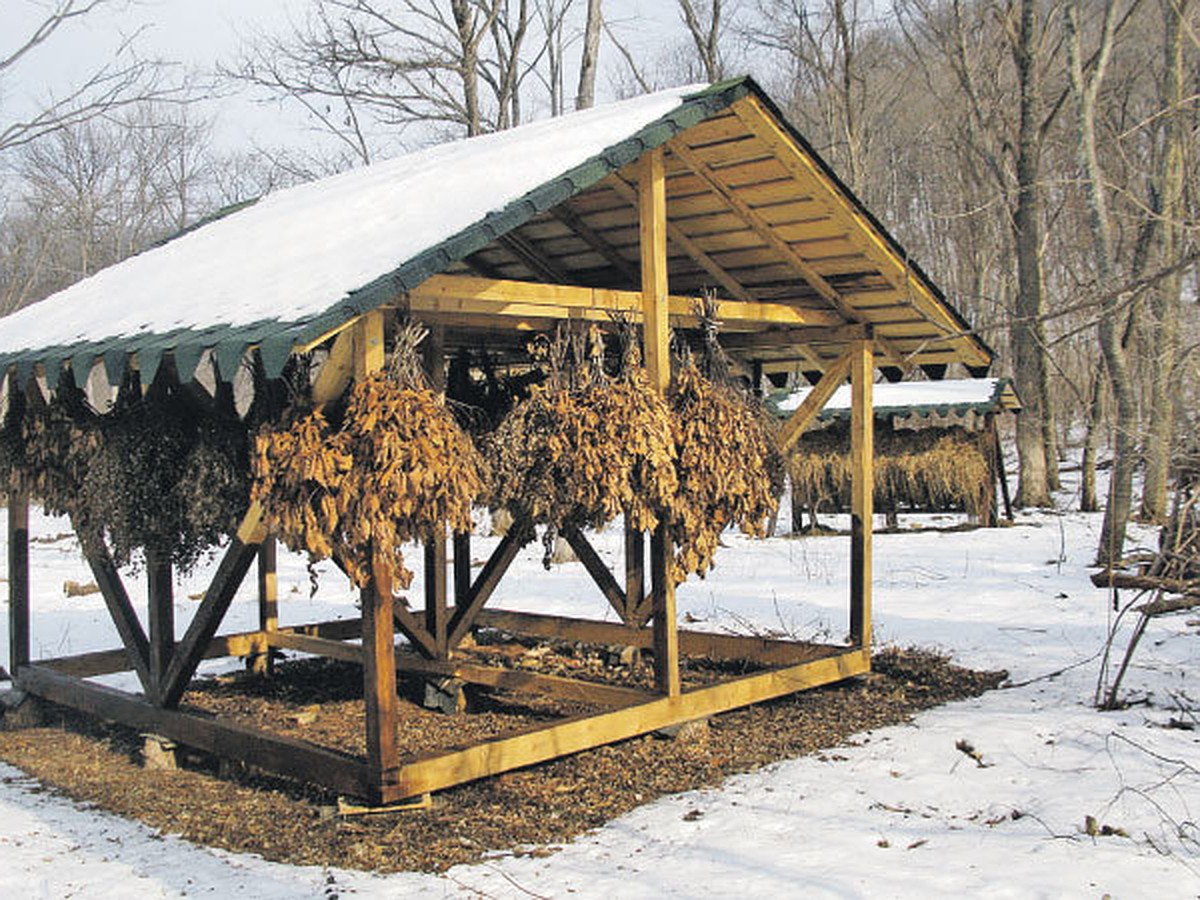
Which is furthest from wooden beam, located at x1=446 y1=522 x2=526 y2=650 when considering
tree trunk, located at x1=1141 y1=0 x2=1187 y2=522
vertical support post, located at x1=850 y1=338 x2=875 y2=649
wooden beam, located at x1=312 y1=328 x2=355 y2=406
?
tree trunk, located at x1=1141 y1=0 x2=1187 y2=522

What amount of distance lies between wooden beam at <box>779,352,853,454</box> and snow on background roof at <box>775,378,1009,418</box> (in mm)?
9897

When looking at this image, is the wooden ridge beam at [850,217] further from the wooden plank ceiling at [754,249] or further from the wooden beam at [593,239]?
the wooden beam at [593,239]

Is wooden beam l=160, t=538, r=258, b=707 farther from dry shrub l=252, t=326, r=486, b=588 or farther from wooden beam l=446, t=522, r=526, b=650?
wooden beam l=446, t=522, r=526, b=650

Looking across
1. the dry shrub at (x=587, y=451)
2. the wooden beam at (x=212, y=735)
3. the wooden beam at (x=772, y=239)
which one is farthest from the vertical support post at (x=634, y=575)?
the wooden beam at (x=212, y=735)

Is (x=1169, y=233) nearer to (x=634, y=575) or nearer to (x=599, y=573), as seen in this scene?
(x=634, y=575)

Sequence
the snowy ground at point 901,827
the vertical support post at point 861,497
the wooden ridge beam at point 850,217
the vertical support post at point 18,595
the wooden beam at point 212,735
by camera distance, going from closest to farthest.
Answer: the snowy ground at point 901,827 → the wooden beam at point 212,735 → the wooden ridge beam at point 850,217 → the vertical support post at point 861,497 → the vertical support post at point 18,595

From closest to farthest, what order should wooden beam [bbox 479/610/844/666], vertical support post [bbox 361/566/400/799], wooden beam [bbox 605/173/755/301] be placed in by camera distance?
1. vertical support post [bbox 361/566/400/799]
2. wooden beam [bbox 605/173/755/301]
3. wooden beam [bbox 479/610/844/666]

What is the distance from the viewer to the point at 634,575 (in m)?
9.89

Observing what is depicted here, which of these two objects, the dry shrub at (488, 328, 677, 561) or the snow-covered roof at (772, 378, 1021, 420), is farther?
the snow-covered roof at (772, 378, 1021, 420)

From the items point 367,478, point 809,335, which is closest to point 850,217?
point 809,335

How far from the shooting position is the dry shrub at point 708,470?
673 centimetres

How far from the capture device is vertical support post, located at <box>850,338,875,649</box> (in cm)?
851

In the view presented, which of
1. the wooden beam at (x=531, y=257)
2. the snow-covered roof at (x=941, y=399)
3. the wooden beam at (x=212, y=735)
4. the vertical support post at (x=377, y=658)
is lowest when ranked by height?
the wooden beam at (x=212, y=735)

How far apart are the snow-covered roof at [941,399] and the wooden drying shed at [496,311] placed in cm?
900
